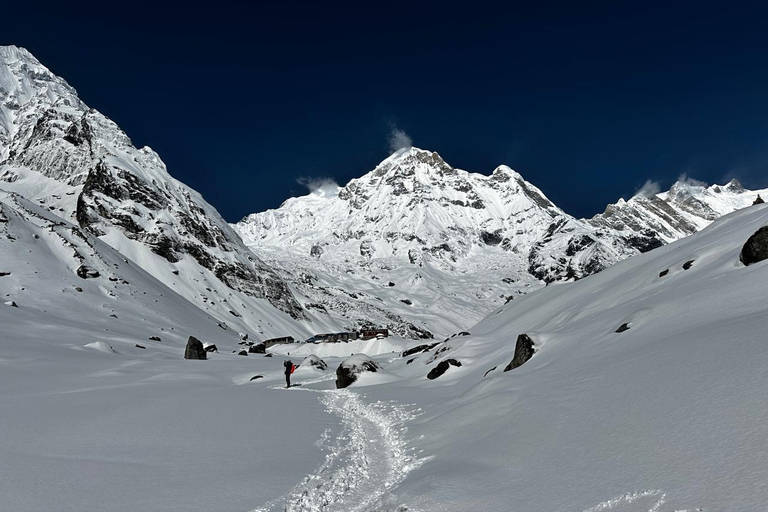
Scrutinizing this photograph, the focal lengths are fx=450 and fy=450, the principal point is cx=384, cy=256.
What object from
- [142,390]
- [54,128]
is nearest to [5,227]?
[142,390]

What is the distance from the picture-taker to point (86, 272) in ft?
244

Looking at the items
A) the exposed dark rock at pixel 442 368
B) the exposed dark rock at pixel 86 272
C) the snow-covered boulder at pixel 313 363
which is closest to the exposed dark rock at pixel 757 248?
the exposed dark rock at pixel 442 368

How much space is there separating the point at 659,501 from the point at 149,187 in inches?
6727

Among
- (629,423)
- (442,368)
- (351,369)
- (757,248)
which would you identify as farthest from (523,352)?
(351,369)

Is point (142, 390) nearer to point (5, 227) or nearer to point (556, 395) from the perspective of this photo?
point (556, 395)

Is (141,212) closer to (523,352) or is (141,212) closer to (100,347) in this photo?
(100,347)

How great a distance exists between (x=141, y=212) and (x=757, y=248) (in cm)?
15537

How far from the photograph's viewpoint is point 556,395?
9.70m

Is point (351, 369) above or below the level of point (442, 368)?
above

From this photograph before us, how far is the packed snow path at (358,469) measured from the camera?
6891 mm

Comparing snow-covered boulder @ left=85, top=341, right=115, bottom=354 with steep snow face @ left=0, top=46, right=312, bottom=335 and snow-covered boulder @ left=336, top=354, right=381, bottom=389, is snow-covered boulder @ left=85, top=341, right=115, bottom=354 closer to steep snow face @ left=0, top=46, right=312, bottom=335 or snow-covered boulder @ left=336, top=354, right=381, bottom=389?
snow-covered boulder @ left=336, top=354, right=381, bottom=389

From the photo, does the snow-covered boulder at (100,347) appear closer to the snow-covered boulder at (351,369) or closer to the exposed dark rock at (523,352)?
the snow-covered boulder at (351,369)

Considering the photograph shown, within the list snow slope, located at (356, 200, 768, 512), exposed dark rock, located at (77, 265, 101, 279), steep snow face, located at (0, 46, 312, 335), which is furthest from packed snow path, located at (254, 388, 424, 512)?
steep snow face, located at (0, 46, 312, 335)

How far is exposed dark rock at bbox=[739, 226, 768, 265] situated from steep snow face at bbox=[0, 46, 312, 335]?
115352 mm
